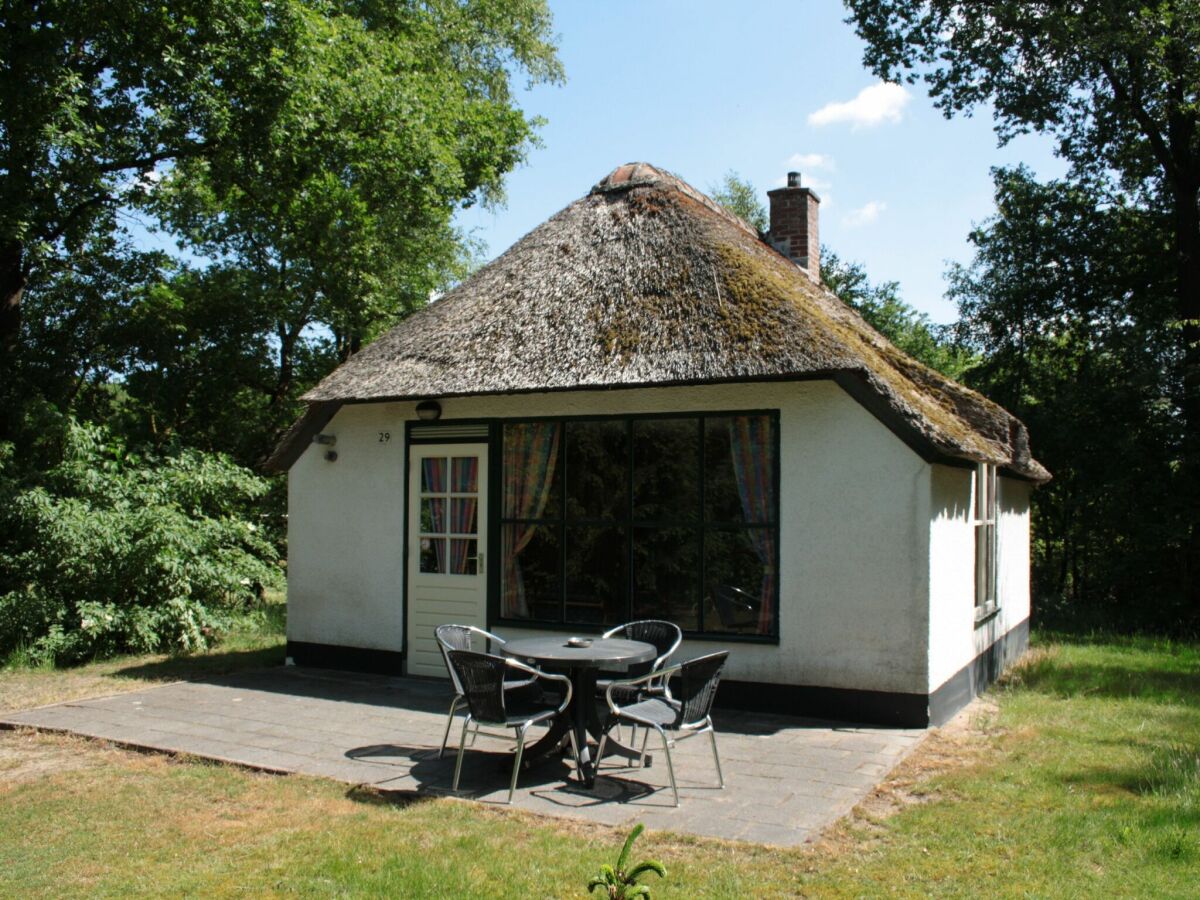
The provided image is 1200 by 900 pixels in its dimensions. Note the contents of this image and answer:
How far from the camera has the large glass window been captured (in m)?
8.48

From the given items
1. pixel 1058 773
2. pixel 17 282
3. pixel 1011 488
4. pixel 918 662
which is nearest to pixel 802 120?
pixel 1011 488

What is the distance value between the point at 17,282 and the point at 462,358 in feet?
26.9

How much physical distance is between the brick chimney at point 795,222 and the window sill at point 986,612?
4.94 meters

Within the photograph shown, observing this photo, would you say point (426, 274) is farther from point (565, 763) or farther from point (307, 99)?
point (565, 763)

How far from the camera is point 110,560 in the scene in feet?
37.1

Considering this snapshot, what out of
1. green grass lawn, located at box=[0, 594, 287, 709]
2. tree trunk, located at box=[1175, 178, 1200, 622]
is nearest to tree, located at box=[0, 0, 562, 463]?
green grass lawn, located at box=[0, 594, 287, 709]

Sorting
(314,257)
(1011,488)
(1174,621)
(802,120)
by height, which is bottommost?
(1174,621)

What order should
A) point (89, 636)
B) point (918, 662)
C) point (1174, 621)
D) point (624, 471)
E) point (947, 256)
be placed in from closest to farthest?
point (918, 662) → point (624, 471) → point (89, 636) → point (1174, 621) → point (947, 256)

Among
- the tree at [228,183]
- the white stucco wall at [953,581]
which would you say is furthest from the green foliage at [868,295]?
the white stucco wall at [953,581]

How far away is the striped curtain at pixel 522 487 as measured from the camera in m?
9.39

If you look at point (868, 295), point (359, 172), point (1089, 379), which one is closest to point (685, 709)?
point (359, 172)

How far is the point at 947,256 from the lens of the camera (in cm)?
2328

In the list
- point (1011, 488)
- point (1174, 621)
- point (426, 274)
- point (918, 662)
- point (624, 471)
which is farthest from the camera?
point (426, 274)

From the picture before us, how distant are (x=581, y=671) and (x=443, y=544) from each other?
3.67 meters
